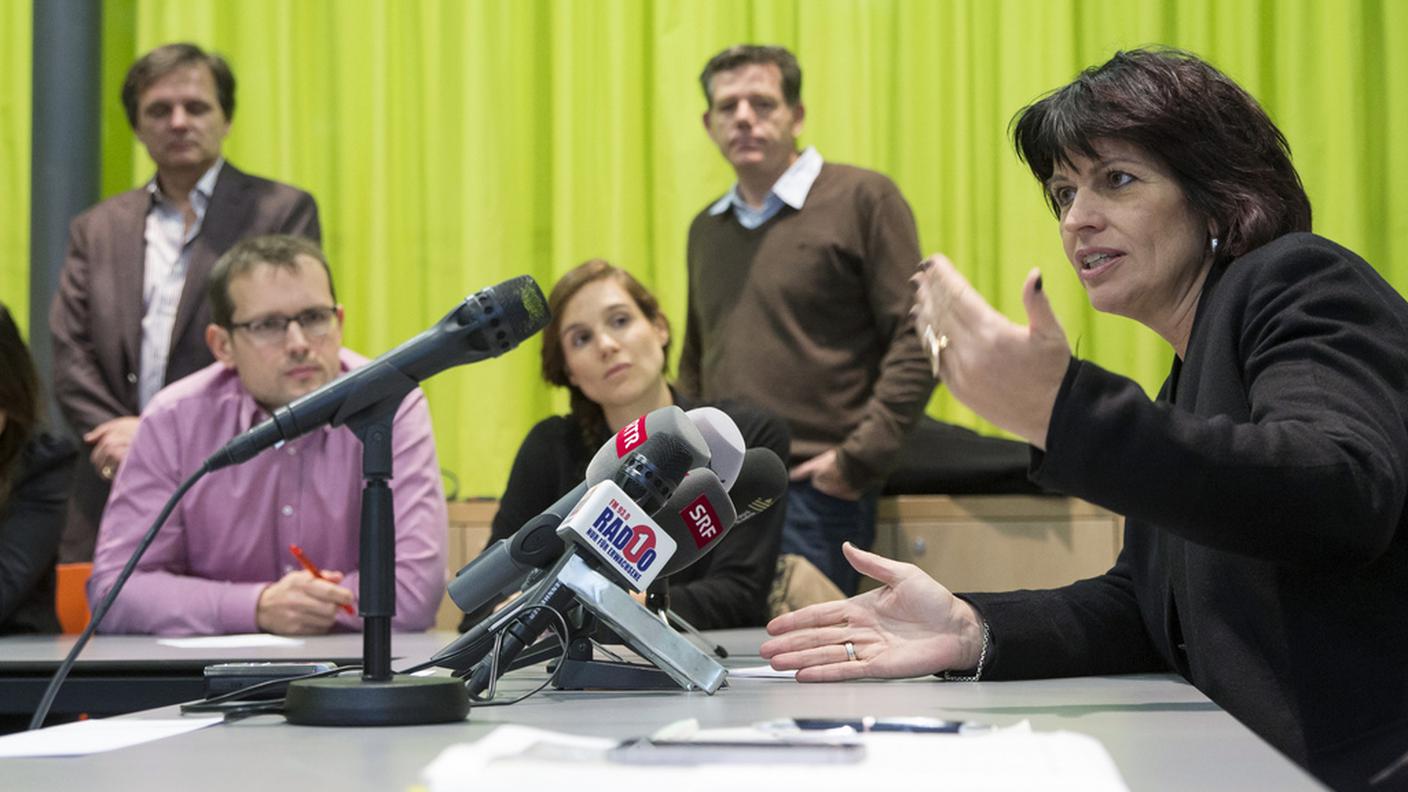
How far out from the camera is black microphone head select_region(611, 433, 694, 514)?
1.35 metres

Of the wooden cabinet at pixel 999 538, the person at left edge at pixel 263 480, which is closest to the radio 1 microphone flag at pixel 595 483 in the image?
the person at left edge at pixel 263 480

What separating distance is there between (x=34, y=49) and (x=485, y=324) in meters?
3.73

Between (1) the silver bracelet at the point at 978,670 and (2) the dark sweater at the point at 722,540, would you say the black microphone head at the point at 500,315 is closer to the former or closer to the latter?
(1) the silver bracelet at the point at 978,670

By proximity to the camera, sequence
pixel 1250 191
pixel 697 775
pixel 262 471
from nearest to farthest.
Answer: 1. pixel 697 775
2. pixel 1250 191
3. pixel 262 471

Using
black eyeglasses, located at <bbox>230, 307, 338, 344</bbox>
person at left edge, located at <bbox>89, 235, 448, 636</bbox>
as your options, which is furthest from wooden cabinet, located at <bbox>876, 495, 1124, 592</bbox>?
black eyeglasses, located at <bbox>230, 307, 338, 344</bbox>

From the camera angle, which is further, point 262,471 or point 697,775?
point 262,471

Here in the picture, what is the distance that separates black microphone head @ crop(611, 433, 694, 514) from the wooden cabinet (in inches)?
96.4

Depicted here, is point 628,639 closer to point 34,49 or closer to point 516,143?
point 516,143

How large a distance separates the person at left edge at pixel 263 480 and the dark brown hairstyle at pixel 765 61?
1.24 meters

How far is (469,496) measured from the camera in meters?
4.44

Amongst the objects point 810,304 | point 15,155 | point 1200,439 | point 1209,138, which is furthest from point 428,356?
point 15,155

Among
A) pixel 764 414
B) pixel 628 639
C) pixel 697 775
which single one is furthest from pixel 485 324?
pixel 764 414

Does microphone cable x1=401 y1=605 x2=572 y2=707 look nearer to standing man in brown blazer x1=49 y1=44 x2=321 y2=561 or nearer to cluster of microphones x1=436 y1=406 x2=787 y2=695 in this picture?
cluster of microphones x1=436 y1=406 x2=787 y2=695

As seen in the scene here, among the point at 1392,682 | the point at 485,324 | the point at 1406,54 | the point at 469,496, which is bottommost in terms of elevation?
the point at 469,496
